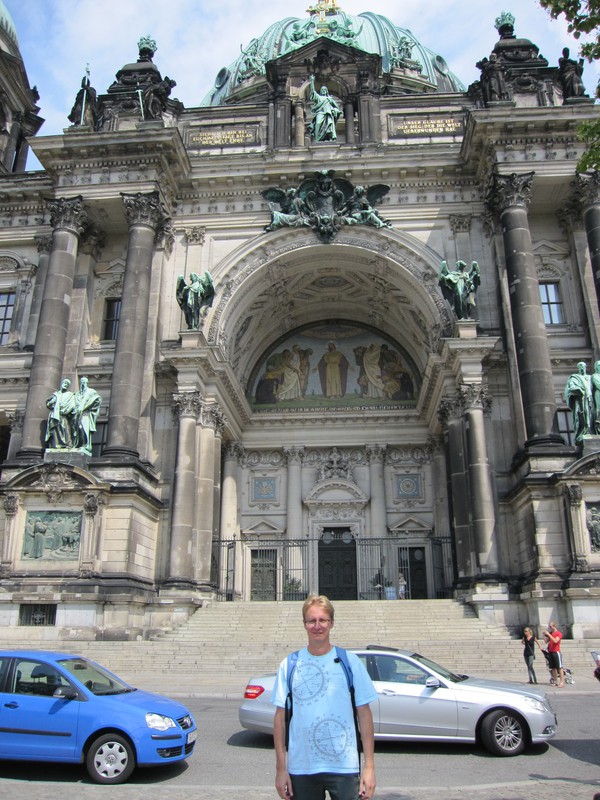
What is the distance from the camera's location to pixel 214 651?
62.4 ft

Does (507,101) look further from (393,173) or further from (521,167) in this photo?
(393,173)

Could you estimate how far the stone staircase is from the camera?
17.0 meters

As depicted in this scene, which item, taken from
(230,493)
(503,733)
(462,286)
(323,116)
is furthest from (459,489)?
(323,116)

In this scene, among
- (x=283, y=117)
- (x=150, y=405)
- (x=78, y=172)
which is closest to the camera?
(x=150, y=405)

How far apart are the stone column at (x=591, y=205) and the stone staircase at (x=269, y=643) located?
13.0 meters

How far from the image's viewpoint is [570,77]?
27094 mm

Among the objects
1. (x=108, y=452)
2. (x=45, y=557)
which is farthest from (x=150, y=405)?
(x=45, y=557)

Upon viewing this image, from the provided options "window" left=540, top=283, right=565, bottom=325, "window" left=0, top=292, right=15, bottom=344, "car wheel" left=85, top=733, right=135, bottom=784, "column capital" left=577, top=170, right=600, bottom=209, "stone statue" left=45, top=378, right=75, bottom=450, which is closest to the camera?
"car wheel" left=85, top=733, right=135, bottom=784

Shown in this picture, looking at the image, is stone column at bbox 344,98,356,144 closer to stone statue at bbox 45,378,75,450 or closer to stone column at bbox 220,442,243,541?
stone column at bbox 220,442,243,541

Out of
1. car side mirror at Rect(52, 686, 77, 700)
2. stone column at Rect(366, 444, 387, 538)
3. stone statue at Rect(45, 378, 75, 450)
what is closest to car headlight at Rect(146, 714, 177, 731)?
car side mirror at Rect(52, 686, 77, 700)

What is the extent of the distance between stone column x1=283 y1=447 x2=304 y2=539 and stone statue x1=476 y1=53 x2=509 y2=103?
16.4 meters

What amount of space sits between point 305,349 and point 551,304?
11919 millimetres

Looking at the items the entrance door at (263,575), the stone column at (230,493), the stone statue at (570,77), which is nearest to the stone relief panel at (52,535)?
the stone column at (230,493)

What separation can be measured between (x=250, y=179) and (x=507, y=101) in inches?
401
